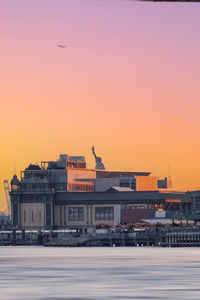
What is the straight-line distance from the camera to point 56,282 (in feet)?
267

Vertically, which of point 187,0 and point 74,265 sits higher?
point 187,0

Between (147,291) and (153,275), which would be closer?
(147,291)

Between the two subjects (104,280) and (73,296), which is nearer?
(73,296)

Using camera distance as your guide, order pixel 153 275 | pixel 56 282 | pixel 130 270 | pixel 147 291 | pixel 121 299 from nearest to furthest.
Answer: pixel 121 299
pixel 147 291
pixel 56 282
pixel 153 275
pixel 130 270

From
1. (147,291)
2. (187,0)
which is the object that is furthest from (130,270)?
(187,0)

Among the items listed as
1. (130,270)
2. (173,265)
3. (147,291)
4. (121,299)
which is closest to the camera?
(121,299)

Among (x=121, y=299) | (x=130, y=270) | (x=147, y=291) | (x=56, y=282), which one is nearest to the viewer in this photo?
(x=121, y=299)

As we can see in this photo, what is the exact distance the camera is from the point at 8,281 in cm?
8219

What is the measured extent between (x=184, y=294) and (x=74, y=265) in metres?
42.0

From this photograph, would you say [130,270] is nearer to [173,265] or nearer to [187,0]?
[173,265]

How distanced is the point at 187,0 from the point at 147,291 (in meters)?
19.1

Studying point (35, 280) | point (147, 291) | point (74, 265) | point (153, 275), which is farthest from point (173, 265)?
point (147, 291)

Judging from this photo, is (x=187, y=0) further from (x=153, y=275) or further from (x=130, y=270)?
(x=130, y=270)

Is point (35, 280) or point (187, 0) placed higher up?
point (187, 0)
